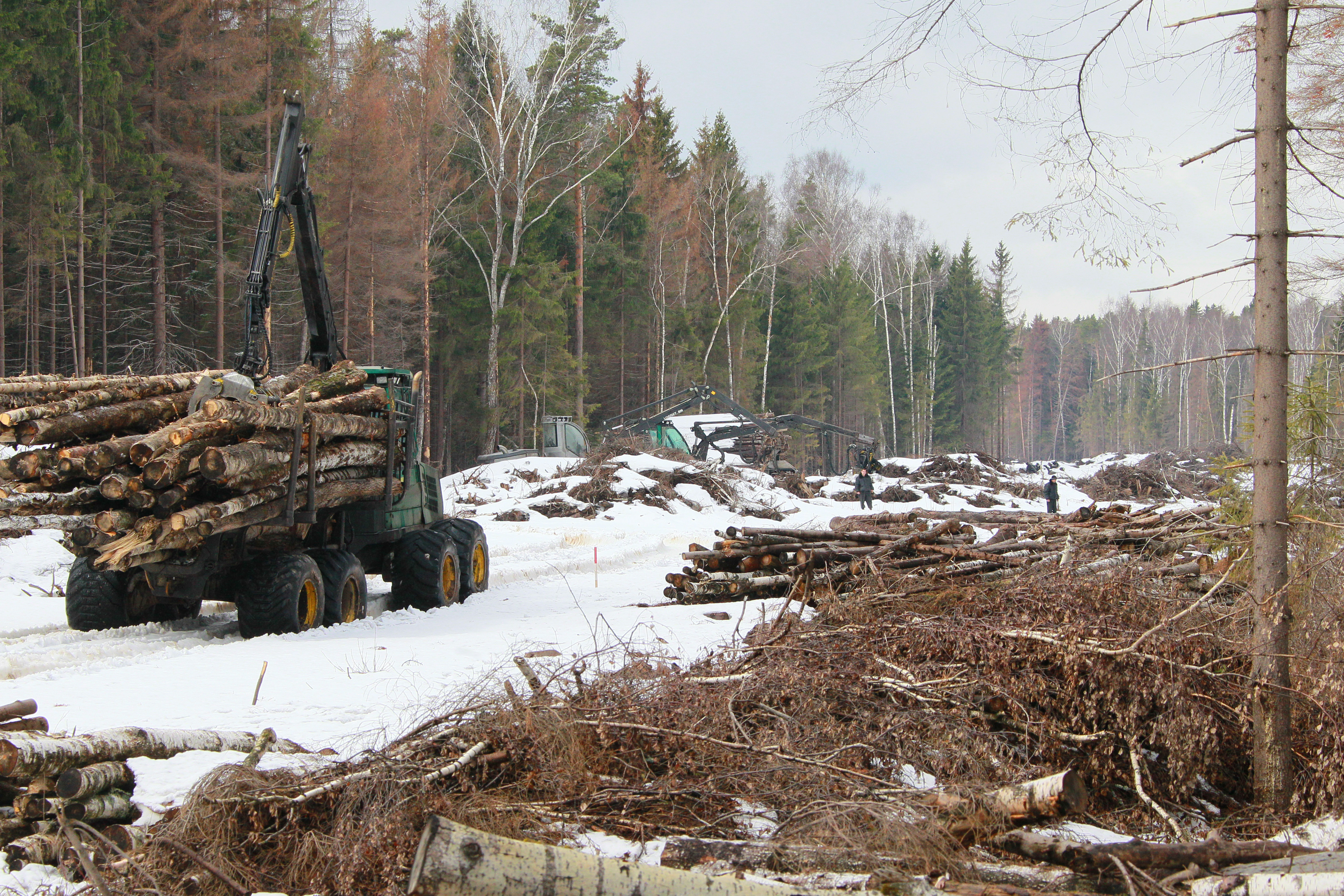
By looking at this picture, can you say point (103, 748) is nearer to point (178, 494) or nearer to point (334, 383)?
point (178, 494)

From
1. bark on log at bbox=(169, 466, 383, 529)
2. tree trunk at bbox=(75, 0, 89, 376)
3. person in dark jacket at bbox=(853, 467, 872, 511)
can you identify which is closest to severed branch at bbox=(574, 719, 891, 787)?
bark on log at bbox=(169, 466, 383, 529)

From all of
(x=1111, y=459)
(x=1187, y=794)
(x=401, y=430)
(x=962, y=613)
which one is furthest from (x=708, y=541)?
(x=1111, y=459)

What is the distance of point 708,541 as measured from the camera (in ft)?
65.3

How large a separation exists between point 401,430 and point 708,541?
9558mm

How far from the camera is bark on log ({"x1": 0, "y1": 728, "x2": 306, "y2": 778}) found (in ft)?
12.7

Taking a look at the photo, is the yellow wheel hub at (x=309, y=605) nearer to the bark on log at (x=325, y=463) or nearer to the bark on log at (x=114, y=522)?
the bark on log at (x=325, y=463)

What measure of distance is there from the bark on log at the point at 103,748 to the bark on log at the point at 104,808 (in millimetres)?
178

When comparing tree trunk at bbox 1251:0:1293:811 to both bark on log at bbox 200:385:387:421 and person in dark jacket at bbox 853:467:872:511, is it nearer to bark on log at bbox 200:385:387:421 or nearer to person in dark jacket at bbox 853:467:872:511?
bark on log at bbox 200:385:387:421

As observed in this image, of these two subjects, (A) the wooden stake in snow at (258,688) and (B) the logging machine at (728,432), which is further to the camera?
(B) the logging machine at (728,432)

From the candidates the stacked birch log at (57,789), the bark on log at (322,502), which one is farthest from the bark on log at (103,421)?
the stacked birch log at (57,789)

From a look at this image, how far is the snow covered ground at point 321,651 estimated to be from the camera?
591 centimetres

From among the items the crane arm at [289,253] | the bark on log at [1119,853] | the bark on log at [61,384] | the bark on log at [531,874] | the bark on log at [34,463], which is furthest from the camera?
the crane arm at [289,253]

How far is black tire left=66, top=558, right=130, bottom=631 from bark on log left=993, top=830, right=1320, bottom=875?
8588mm

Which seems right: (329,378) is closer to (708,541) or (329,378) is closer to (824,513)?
(708,541)
